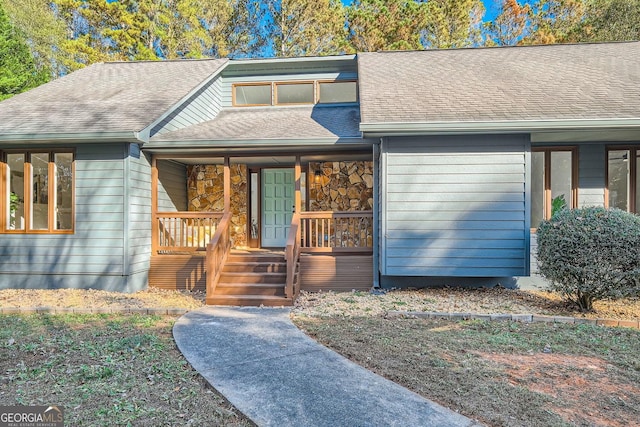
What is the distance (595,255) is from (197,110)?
770cm

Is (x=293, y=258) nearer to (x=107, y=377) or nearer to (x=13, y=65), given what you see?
(x=107, y=377)

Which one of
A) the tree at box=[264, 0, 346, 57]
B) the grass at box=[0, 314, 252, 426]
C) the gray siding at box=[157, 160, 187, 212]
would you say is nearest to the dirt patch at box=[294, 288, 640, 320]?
the grass at box=[0, 314, 252, 426]

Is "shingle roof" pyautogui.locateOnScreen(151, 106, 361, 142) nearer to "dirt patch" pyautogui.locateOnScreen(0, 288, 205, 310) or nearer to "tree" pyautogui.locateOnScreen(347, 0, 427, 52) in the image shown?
"dirt patch" pyautogui.locateOnScreen(0, 288, 205, 310)

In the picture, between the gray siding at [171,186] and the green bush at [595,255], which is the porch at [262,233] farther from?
the green bush at [595,255]

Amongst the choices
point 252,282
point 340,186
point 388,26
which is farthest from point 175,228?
point 388,26

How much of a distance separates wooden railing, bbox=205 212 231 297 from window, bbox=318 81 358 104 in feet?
13.3

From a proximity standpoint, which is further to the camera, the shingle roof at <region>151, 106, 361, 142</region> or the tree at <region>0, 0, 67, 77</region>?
the tree at <region>0, 0, 67, 77</region>

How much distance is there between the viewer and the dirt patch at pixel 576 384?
8.70ft

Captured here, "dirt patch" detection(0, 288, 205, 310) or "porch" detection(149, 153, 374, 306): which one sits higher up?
"porch" detection(149, 153, 374, 306)

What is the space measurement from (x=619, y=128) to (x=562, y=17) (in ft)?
49.6

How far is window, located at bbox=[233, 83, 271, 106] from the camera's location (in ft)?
31.8

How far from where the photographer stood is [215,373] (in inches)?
129

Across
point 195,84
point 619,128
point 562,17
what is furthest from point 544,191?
point 562,17

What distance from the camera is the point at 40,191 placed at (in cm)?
688
